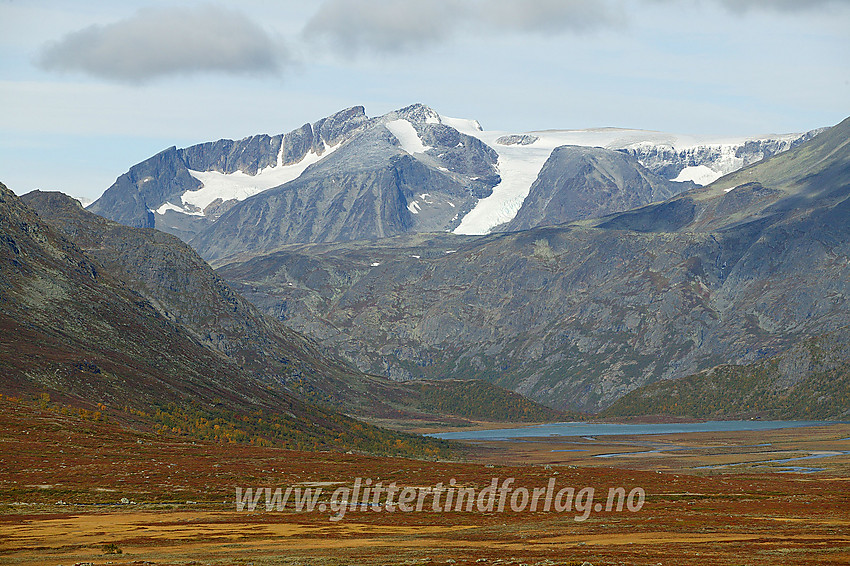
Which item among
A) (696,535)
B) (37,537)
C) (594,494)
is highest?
(37,537)

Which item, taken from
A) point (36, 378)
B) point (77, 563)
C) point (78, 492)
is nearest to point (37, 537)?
point (77, 563)

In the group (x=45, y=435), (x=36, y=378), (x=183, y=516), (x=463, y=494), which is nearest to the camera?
(x=183, y=516)

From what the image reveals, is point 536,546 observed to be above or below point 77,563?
below

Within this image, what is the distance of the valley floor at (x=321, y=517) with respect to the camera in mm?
72812

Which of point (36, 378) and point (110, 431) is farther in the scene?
point (36, 378)

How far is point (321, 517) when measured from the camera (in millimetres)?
101750

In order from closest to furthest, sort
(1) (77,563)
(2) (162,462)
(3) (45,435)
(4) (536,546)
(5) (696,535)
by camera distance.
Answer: (1) (77,563) < (4) (536,546) < (5) (696,535) < (2) (162,462) < (3) (45,435)

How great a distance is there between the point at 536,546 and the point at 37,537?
139ft

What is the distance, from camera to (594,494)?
130 metres

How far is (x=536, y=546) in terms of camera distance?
7825 centimetres

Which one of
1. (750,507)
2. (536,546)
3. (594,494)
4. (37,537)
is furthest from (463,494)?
(37,537)

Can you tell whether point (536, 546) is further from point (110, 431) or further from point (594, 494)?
point (110, 431)

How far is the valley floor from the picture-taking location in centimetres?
7281

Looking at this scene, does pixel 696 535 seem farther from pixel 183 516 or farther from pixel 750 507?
pixel 183 516
